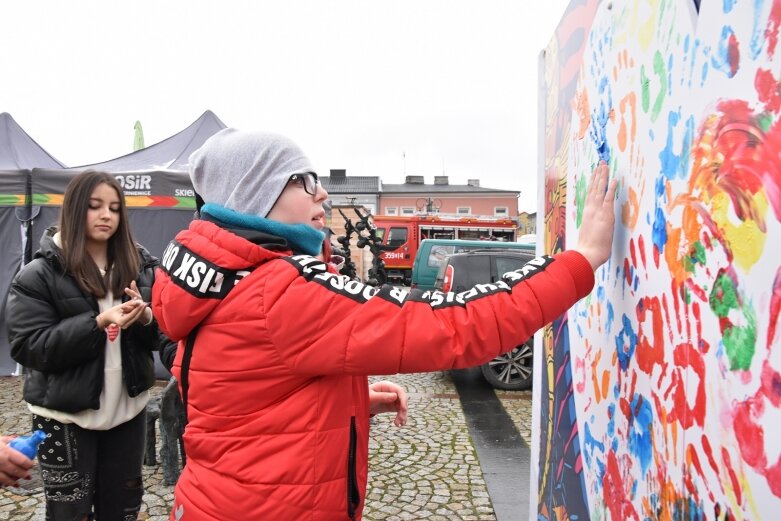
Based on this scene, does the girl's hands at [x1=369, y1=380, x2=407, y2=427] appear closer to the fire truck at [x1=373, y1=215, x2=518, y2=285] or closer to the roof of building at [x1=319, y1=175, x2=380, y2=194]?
the fire truck at [x1=373, y1=215, x2=518, y2=285]

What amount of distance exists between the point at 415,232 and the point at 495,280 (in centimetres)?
1408

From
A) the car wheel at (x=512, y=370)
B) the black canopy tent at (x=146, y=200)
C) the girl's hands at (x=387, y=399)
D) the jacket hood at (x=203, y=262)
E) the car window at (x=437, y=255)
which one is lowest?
the car wheel at (x=512, y=370)

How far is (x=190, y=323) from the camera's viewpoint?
4.22 feet

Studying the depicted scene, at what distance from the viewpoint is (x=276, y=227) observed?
1.30 metres

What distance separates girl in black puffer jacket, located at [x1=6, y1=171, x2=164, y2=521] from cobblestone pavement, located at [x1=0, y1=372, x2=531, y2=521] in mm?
412

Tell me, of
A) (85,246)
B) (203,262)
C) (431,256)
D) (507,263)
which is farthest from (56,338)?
(431,256)

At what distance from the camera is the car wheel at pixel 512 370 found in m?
6.60

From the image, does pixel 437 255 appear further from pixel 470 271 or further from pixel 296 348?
pixel 296 348

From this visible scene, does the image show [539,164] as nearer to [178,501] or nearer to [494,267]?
[178,501]

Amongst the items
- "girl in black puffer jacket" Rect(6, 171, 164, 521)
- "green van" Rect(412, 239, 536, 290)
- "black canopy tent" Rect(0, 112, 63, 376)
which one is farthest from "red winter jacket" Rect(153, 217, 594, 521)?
"green van" Rect(412, 239, 536, 290)

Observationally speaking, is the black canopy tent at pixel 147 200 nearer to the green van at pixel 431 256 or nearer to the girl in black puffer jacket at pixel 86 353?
the girl in black puffer jacket at pixel 86 353

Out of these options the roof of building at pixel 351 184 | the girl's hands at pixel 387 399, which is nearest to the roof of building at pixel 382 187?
the roof of building at pixel 351 184

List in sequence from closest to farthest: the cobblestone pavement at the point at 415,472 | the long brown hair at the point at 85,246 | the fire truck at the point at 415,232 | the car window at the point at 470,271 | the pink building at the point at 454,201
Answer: the long brown hair at the point at 85,246, the cobblestone pavement at the point at 415,472, the car window at the point at 470,271, the fire truck at the point at 415,232, the pink building at the point at 454,201

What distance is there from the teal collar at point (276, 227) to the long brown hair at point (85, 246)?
3.78 ft
